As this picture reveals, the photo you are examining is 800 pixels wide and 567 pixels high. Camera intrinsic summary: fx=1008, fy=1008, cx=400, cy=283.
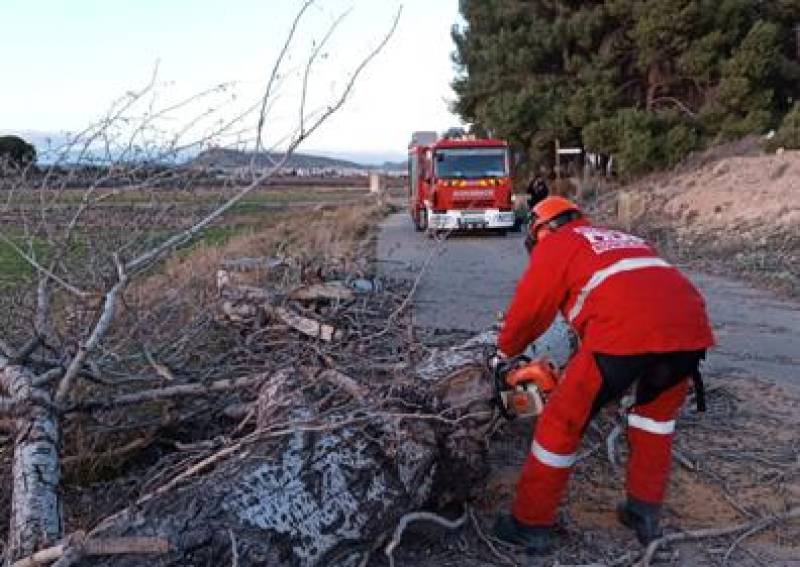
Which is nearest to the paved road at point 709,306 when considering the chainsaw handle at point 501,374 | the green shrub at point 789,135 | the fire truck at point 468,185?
the chainsaw handle at point 501,374

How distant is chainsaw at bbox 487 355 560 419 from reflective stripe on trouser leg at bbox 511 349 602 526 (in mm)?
150

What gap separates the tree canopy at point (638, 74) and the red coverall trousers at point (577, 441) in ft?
86.6

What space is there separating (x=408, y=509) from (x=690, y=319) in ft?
5.05

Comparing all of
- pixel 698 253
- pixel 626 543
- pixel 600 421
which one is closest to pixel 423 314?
pixel 600 421

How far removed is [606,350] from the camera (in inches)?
178

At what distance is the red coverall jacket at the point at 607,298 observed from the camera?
450 centimetres

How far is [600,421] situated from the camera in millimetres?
6516

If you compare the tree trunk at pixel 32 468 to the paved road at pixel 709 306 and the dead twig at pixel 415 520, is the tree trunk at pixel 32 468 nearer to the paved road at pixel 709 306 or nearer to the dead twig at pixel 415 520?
the dead twig at pixel 415 520

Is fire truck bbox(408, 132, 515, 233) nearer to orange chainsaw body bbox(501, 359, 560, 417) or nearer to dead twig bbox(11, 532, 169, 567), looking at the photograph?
orange chainsaw body bbox(501, 359, 560, 417)

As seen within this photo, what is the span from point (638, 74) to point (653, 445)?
3079 centimetres

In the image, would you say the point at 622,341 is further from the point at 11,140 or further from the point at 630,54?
the point at 630,54

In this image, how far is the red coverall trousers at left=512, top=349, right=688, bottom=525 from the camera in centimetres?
459

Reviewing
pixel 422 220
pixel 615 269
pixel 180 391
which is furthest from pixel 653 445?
pixel 422 220

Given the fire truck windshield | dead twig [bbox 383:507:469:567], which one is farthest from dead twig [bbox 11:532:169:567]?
the fire truck windshield
